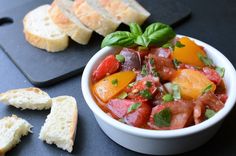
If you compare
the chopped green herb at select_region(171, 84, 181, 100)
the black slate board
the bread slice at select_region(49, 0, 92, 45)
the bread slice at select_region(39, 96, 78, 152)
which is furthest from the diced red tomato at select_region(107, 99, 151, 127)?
the bread slice at select_region(49, 0, 92, 45)

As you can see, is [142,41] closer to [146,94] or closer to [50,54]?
[146,94]

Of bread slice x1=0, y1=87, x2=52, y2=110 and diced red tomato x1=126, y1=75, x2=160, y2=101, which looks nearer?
diced red tomato x1=126, y1=75, x2=160, y2=101

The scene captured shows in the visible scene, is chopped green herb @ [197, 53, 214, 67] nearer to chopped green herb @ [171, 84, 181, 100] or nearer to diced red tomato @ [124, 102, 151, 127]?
chopped green herb @ [171, 84, 181, 100]

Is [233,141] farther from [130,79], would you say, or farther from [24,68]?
[24,68]

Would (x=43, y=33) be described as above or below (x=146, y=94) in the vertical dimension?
below

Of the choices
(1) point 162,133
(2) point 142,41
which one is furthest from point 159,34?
(1) point 162,133
